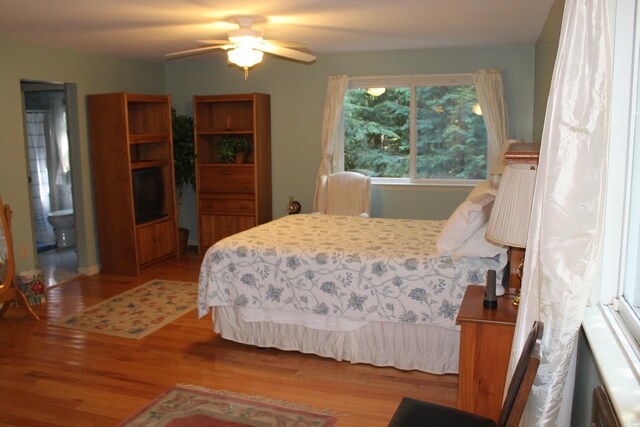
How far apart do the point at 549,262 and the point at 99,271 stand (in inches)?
211

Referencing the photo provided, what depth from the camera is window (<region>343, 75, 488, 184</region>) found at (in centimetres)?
586

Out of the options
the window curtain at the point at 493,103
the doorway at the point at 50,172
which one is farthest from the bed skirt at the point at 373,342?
the doorway at the point at 50,172

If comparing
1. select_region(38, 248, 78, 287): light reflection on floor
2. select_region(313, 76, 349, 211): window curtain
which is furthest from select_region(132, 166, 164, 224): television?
select_region(313, 76, 349, 211): window curtain

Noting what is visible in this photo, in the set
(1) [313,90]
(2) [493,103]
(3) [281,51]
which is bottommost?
(2) [493,103]

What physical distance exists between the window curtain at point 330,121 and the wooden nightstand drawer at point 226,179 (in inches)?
31.7

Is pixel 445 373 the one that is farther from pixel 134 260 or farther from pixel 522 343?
pixel 134 260

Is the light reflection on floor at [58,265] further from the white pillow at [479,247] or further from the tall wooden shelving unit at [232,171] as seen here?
the white pillow at [479,247]

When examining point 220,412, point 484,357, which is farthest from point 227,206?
point 484,357

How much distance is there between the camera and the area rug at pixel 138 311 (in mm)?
4199

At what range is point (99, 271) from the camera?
598cm

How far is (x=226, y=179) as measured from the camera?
21.1 ft

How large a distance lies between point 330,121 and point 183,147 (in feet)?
5.95

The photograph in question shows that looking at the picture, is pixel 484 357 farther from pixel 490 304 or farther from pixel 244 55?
pixel 244 55

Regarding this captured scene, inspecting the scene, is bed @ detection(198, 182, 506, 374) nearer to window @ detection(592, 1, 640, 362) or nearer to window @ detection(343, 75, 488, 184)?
window @ detection(592, 1, 640, 362)
